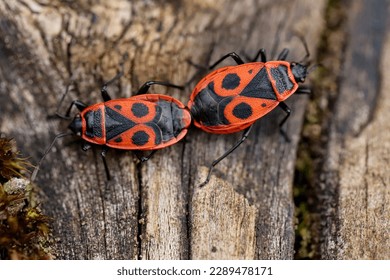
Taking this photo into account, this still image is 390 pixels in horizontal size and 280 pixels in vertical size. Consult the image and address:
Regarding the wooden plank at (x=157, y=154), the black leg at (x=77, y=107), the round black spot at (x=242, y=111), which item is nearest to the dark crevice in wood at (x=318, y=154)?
the wooden plank at (x=157, y=154)

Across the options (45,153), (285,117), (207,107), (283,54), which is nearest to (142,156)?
(207,107)

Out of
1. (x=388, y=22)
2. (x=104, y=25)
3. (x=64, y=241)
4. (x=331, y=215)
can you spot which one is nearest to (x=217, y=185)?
(x=331, y=215)

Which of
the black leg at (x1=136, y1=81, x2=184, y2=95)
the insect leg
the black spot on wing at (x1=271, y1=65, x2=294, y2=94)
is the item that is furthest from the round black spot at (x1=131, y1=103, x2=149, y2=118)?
the insect leg

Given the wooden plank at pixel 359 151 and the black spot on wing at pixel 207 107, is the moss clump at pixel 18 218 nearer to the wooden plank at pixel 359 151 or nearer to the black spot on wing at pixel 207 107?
the black spot on wing at pixel 207 107

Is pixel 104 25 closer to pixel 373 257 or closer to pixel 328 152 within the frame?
pixel 328 152

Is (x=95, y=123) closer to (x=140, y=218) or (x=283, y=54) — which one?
(x=140, y=218)

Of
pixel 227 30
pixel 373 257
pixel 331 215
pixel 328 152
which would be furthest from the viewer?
pixel 227 30
